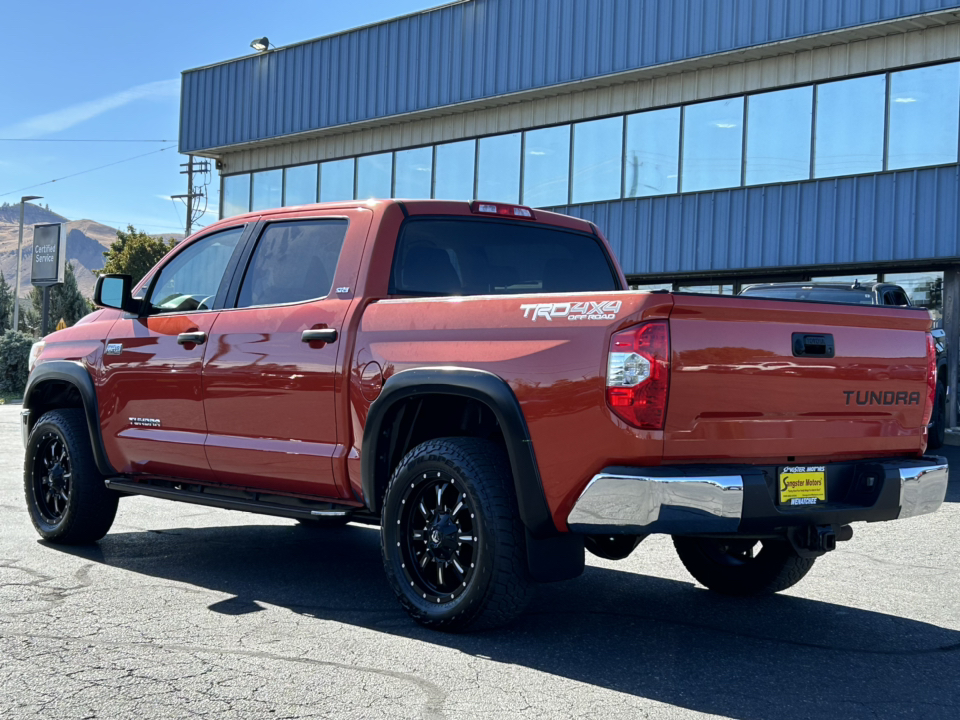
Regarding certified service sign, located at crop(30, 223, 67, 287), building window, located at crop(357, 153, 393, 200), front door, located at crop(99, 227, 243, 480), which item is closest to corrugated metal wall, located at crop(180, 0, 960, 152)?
building window, located at crop(357, 153, 393, 200)

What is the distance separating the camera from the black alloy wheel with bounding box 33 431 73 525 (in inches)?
278

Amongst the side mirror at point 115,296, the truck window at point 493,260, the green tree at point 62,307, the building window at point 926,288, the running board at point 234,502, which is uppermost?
the green tree at point 62,307

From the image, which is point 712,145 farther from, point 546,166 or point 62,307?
→ point 62,307

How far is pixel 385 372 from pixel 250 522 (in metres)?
3.67

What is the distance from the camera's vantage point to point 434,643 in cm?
477

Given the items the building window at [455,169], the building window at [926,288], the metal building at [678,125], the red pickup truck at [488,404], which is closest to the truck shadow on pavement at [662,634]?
the red pickup truck at [488,404]

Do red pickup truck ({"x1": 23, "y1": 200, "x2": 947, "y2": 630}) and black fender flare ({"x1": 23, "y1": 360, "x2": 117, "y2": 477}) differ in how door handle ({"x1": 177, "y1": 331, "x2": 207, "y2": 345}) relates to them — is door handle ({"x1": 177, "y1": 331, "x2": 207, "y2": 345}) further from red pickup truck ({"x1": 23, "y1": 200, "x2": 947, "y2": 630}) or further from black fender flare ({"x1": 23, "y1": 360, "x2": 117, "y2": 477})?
black fender flare ({"x1": 23, "y1": 360, "x2": 117, "y2": 477})

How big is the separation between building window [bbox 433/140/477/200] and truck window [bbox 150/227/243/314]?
1657cm

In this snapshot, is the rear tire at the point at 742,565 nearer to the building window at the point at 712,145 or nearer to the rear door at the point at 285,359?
the rear door at the point at 285,359

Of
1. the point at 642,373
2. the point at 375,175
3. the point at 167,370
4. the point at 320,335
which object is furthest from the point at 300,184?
the point at 642,373

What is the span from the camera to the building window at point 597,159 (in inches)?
823

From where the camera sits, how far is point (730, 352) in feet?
14.3

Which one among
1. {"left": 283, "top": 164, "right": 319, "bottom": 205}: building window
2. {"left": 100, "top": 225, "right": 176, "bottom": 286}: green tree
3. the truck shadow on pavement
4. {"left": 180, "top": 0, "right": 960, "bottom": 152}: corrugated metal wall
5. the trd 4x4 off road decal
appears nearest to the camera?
the truck shadow on pavement

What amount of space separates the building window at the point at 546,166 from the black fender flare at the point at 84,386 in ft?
50.2
